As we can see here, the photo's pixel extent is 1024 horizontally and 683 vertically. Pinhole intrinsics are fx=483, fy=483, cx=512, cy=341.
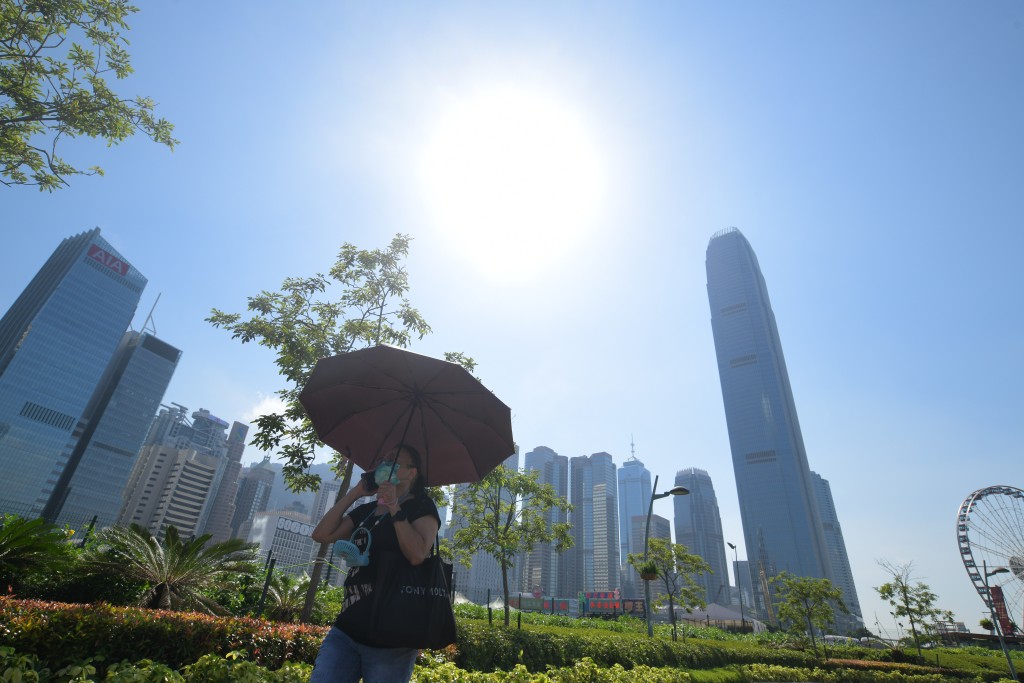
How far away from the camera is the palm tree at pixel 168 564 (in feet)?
32.6

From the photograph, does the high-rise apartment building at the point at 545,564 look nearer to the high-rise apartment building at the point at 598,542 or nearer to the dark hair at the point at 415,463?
the high-rise apartment building at the point at 598,542

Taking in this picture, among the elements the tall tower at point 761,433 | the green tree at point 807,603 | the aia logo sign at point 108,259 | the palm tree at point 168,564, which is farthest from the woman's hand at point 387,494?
the aia logo sign at point 108,259

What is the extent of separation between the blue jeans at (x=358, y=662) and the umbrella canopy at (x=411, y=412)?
3.56 feet

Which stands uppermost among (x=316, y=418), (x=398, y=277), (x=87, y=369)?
(x=87, y=369)

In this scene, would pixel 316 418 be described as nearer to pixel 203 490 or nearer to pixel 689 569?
pixel 689 569

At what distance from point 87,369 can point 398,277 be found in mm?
154372

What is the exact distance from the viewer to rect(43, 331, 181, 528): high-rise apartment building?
13412 cm

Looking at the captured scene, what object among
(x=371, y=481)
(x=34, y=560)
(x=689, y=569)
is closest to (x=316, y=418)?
(x=371, y=481)

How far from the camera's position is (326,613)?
11.5 metres

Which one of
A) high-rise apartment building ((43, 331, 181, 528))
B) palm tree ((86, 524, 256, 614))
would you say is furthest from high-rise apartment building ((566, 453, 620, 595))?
palm tree ((86, 524, 256, 614))

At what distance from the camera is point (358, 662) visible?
2549 millimetres

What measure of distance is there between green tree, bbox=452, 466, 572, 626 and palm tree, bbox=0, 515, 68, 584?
11.3 metres

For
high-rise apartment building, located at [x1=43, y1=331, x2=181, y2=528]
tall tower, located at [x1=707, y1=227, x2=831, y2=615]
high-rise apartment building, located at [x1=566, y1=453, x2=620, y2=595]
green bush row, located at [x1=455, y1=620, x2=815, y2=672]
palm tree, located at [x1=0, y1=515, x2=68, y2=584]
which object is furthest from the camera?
high-rise apartment building, located at [x1=566, y1=453, x2=620, y2=595]

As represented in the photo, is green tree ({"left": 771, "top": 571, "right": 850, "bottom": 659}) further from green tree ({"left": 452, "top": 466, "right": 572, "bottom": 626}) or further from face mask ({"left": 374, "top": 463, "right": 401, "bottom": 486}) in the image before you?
face mask ({"left": 374, "top": 463, "right": 401, "bottom": 486})
